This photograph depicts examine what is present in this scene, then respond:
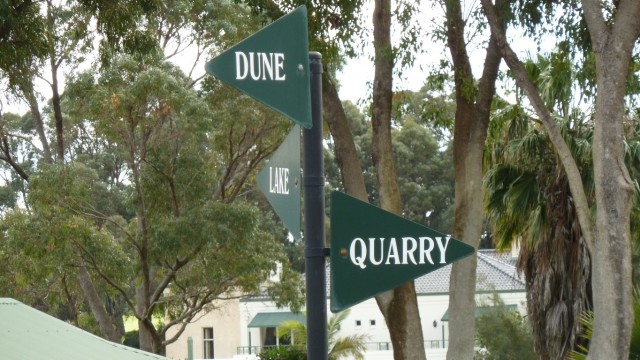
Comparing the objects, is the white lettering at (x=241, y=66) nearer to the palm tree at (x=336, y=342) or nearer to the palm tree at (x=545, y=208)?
the palm tree at (x=545, y=208)

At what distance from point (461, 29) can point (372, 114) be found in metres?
1.84

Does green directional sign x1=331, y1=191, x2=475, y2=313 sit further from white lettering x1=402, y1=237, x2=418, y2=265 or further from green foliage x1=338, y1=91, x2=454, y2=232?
green foliage x1=338, y1=91, x2=454, y2=232

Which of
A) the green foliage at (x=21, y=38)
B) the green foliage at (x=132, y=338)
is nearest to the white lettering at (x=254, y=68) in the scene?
the green foliage at (x=21, y=38)

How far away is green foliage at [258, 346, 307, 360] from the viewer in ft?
85.3

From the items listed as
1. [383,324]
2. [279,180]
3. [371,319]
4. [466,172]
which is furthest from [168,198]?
[279,180]

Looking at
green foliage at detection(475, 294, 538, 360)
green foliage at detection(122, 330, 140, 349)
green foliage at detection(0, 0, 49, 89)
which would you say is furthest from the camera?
green foliage at detection(122, 330, 140, 349)

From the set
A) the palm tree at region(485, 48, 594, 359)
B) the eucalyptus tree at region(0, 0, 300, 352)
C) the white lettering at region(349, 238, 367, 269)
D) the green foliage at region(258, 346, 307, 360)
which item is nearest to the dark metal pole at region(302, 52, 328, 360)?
the white lettering at region(349, 238, 367, 269)

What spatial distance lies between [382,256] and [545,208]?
15628 millimetres

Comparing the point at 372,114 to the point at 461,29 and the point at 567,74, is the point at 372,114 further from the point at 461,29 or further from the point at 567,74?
the point at 567,74

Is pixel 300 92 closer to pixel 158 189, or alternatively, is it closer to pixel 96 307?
pixel 158 189

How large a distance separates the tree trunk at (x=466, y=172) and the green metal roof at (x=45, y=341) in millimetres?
9468

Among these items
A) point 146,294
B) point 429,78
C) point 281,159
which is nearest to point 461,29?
point 429,78

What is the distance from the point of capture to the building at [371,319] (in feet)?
119

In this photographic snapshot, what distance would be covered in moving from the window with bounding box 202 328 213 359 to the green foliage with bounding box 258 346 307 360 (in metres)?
14.2
